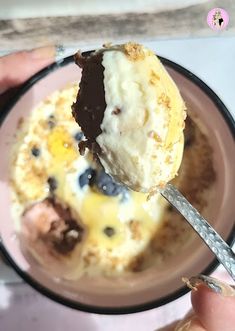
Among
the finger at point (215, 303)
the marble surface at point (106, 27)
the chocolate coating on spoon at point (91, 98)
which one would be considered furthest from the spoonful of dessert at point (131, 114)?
the marble surface at point (106, 27)

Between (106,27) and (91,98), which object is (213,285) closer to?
(91,98)

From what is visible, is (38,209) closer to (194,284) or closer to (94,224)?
(94,224)

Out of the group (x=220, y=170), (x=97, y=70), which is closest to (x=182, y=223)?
(x=220, y=170)

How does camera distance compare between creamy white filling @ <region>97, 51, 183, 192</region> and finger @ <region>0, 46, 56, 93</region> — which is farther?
finger @ <region>0, 46, 56, 93</region>

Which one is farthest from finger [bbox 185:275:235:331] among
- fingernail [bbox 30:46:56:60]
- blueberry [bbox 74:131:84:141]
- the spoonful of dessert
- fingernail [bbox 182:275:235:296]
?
fingernail [bbox 30:46:56:60]

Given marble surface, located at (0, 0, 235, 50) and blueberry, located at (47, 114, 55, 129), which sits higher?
marble surface, located at (0, 0, 235, 50)

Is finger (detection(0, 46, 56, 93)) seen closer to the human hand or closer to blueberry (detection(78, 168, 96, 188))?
blueberry (detection(78, 168, 96, 188))
